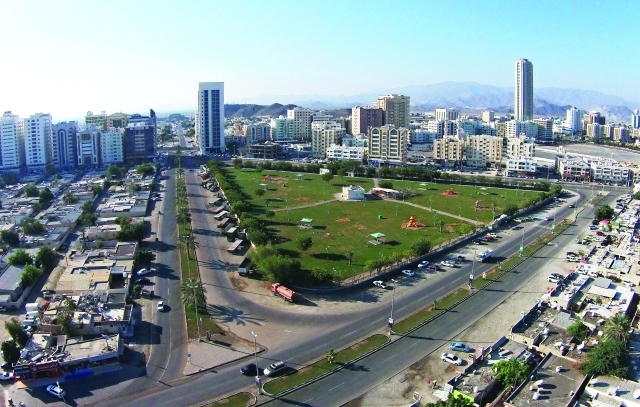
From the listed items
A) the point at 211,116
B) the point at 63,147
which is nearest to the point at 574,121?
the point at 211,116

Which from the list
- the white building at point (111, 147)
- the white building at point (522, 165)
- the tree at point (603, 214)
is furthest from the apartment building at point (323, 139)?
the tree at point (603, 214)

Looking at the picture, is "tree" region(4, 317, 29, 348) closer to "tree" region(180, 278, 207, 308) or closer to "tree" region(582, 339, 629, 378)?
"tree" region(180, 278, 207, 308)

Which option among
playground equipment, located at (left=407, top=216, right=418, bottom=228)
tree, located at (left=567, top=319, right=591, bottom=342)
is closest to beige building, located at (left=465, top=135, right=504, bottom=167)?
playground equipment, located at (left=407, top=216, right=418, bottom=228)

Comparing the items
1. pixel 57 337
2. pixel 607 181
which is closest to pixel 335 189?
pixel 607 181

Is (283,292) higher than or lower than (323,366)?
higher

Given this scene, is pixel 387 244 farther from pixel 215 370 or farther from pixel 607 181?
pixel 607 181

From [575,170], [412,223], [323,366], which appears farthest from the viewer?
[575,170]

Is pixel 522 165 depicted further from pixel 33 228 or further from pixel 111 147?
pixel 111 147
